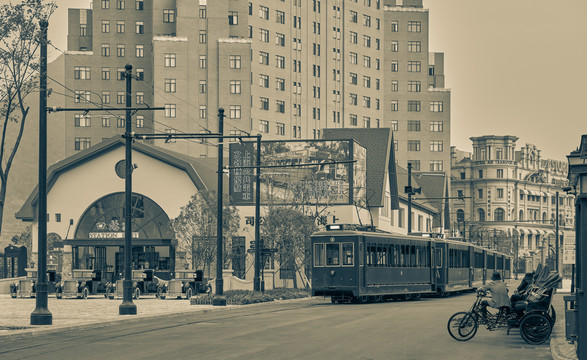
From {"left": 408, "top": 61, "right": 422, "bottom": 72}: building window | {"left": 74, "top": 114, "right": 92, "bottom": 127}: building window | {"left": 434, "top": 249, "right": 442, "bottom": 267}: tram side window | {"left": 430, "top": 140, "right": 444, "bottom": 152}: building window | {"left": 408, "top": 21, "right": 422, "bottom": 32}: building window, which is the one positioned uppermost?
{"left": 408, "top": 21, "right": 422, "bottom": 32}: building window

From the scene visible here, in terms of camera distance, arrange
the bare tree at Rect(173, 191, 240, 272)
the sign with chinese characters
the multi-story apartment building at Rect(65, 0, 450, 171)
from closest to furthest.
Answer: the sign with chinese characters → the bare tree at Rect(173, 191, 240, 272) → the multi-story apartment building at Rect(65, 0, 450, 171)

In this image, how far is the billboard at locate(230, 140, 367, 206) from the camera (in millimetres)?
70500

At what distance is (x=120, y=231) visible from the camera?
69000 millimetres

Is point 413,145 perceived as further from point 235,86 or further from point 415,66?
point 235,86

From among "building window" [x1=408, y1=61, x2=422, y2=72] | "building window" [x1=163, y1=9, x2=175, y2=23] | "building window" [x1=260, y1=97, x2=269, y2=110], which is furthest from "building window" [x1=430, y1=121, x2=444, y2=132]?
"building window" [x1=163, y1=9, x2=175, y2=23]

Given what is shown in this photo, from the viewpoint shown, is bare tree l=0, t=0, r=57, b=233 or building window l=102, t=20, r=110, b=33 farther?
building window l=102, t=20, r=110, b=33

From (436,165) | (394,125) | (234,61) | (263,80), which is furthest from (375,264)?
(394,125)

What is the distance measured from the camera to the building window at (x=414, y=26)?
518ft

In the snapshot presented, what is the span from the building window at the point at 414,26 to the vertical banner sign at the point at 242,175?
91148 mm

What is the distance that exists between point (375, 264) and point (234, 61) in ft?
278

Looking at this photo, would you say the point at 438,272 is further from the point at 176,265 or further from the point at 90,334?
the point at 90,334

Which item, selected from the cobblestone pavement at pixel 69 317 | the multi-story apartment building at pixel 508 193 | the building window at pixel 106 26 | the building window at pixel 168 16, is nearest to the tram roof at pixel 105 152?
the cobblestone pavement at pixel 69 317

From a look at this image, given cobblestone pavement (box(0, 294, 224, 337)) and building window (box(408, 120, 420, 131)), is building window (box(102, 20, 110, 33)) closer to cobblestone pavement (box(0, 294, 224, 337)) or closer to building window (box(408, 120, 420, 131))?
building window (box(408, 120, 420, 131))

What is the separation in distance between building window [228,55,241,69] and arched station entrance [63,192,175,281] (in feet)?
187
